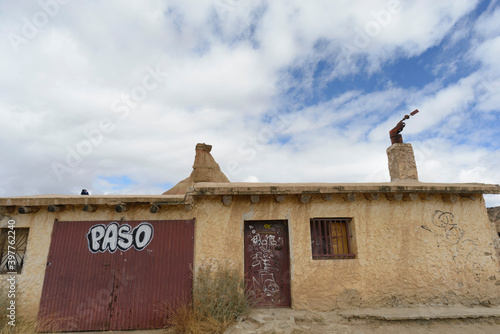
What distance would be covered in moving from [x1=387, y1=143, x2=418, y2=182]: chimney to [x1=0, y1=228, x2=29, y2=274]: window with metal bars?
31.7ft

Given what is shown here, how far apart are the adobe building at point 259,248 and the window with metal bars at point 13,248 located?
26 mm

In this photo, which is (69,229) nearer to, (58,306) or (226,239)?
(58,306)

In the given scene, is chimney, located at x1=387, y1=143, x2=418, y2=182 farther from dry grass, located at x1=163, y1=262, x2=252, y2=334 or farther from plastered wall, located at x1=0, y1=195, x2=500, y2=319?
dry grass, located at x1=163, y1=262, x2=252, y2=334

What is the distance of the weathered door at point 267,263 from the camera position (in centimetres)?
589

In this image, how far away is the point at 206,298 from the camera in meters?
5.21

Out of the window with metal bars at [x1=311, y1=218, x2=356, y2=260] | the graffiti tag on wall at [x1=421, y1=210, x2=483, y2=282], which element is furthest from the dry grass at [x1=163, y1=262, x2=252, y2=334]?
the graffiti tag on wall at [x1=421, y1=210, x2=483, y2=282]

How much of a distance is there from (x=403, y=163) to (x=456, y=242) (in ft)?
8.74

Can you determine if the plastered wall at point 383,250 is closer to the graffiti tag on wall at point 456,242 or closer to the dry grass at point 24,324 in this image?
the graffiti tag on wall at point 456,242

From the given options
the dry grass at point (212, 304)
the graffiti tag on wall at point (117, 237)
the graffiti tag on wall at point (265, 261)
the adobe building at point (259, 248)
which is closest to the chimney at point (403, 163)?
the adobe building at point (259, 248)

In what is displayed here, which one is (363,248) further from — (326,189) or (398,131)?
(398,131)

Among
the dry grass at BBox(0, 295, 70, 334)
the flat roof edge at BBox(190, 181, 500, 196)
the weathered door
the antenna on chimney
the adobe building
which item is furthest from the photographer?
the antenna on chimney

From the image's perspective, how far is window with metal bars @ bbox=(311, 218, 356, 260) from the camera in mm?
6090

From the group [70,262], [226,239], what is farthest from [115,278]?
[226,239]

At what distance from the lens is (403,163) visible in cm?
Result: 809
